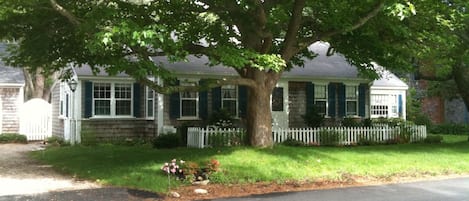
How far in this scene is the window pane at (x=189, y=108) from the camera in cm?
2173

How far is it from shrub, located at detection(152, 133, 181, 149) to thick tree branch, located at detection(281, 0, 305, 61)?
18.4ft

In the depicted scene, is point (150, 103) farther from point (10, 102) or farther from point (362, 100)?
point (362, 100)

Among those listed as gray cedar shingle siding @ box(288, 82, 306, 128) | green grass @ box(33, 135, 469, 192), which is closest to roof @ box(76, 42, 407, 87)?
gray cedar shingle siding @ box(288, 82, 306, 128)

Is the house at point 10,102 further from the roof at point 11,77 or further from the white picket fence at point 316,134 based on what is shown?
the white picket fence at point 316,134

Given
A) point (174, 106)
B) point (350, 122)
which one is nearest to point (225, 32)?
point (174, 106)

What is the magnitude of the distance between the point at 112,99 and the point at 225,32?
774 centimetres

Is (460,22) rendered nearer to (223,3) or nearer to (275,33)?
(275,33)

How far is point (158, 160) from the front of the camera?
14.9m

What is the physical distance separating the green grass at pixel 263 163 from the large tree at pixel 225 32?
1973mm


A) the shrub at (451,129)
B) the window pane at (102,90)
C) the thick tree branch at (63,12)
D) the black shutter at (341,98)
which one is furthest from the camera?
the shrub at (451,129)

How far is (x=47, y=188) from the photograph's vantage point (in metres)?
11.6

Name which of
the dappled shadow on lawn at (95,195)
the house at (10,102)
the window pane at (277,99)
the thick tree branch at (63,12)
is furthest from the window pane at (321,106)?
the house at (10,102)

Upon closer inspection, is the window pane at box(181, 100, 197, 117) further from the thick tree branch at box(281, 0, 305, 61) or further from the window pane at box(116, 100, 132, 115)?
the thick tree branch at box(281, 0, 305, 61)

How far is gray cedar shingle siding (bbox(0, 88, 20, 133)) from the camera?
25.9 metres
